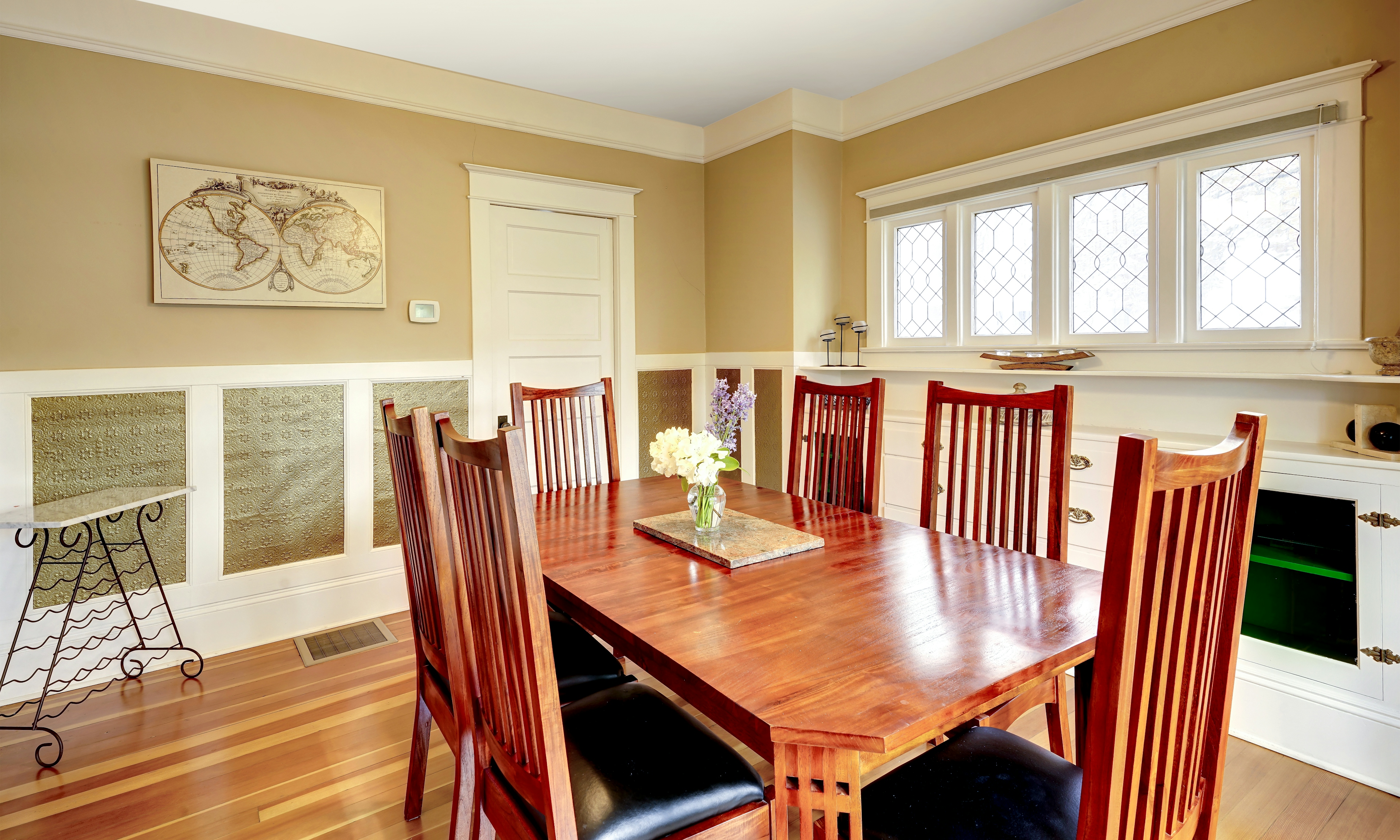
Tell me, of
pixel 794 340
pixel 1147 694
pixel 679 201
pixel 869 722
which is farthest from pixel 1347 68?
pixel 679 201

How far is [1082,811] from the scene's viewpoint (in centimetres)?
86

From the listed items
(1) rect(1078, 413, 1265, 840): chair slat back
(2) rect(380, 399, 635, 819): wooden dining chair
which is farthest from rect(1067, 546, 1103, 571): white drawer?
(2) rect(380, 399, 635, 819): wooden dining chair

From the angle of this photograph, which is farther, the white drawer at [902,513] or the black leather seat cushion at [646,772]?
the white drawer at [902,513]

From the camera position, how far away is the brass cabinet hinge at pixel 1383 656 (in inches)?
77.7

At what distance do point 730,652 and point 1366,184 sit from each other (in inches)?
105

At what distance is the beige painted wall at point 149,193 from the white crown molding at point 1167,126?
6.81 feet

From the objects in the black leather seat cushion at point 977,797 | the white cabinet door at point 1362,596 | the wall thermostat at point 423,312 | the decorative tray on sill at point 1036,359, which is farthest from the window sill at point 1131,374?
the wall thermostat at point 423,312

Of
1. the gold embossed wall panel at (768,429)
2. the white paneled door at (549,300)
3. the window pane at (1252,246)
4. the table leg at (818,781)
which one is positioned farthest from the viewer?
the gold embossed wall panel at (768,429)

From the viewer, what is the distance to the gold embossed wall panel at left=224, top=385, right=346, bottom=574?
10.1ft

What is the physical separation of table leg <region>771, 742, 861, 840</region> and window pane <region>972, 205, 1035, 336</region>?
2860 mm

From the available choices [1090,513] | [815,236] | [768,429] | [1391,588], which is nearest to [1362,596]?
[1391,588]

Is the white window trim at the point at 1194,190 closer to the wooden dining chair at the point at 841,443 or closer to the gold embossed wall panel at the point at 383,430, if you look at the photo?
the wooden dining chair at the point at 841,443

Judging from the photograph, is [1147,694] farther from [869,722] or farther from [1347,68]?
[1347,68]

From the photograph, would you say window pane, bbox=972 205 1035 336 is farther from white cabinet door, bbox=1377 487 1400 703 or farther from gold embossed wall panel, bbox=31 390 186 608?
gold embossed wall panel, bbox=31 390 186 608
